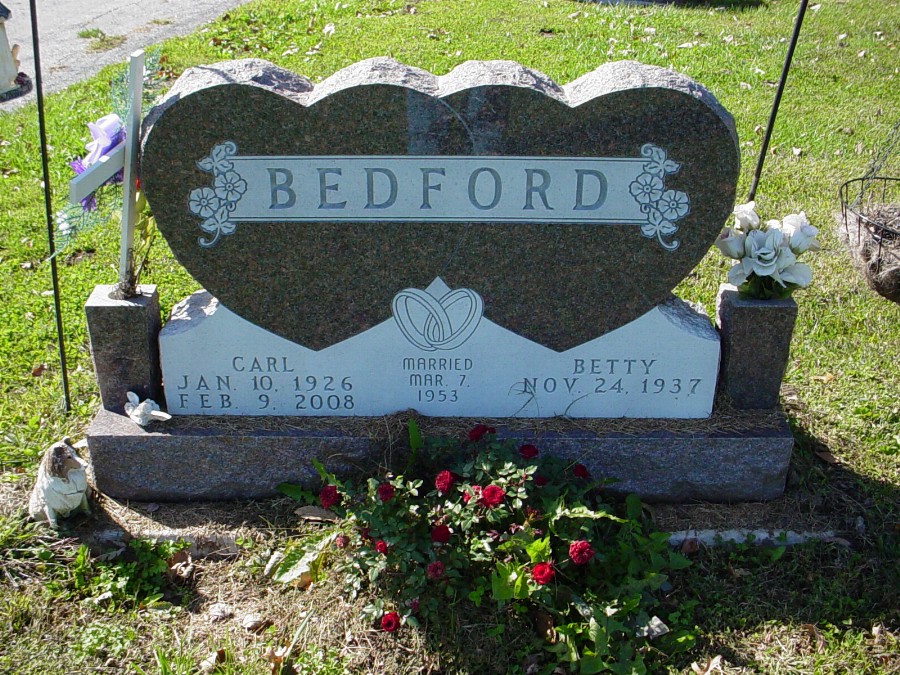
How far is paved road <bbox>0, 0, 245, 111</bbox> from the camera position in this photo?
8.00m

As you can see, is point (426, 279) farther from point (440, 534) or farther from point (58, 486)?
point (58, 486)

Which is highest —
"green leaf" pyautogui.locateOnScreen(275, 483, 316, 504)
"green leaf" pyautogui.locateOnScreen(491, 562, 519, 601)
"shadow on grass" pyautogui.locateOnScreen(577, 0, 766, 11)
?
"shadow on grass" pyautogui.locateOnScreen(577, 0, 766, 11)

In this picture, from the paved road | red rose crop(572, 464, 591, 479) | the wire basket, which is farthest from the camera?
the paved road

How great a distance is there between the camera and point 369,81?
3.03 m

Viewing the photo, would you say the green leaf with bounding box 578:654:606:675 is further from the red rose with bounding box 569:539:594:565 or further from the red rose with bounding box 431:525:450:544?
the red rose with bounding box 431:525:450:544

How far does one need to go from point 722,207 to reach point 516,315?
88 cm

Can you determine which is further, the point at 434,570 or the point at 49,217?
the point at 49,217

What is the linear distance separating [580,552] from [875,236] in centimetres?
333

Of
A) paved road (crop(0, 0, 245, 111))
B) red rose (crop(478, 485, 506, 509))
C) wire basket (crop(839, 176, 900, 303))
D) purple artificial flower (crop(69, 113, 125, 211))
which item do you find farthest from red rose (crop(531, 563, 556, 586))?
paved road (crop(0, 0, 245, 111))

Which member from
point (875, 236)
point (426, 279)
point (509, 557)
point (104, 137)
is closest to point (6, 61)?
point (104, 137)

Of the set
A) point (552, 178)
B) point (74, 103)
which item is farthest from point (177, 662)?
point (74, 103)

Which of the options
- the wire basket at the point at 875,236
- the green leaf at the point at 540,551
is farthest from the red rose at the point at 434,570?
the wire basket at the point at 875,236

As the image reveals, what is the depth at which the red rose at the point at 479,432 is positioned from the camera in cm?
332

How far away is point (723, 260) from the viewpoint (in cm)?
522
